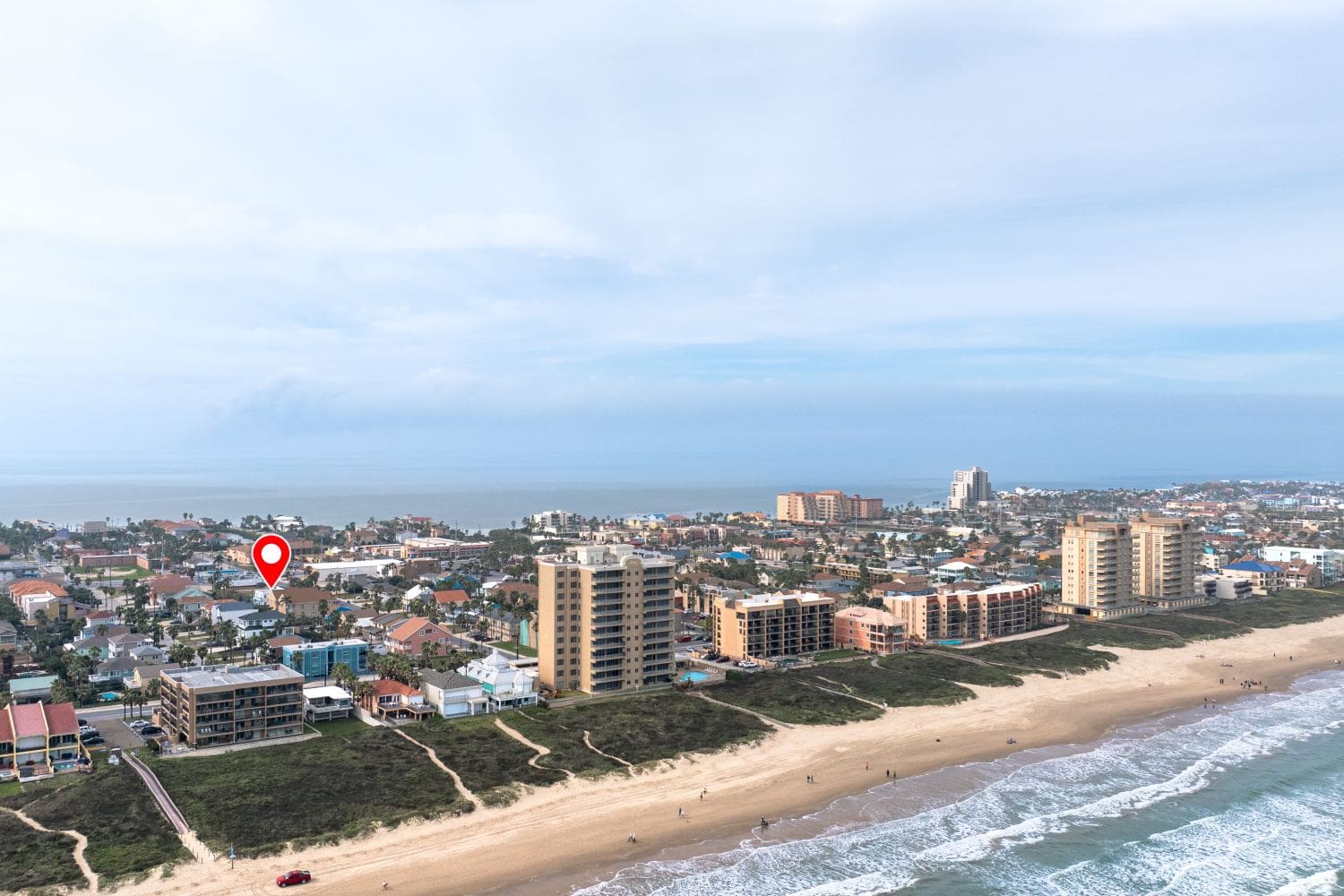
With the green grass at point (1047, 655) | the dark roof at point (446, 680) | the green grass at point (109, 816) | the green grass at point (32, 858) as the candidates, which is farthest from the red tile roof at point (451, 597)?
the green grass at point (32, 858)

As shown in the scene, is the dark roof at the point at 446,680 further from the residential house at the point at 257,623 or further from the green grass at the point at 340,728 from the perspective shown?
the residential house at the point at 257,623

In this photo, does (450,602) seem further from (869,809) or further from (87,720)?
(869,809)

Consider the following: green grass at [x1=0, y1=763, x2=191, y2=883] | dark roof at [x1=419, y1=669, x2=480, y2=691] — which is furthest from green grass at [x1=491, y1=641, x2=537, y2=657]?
green grass at [x1=0, y1=763, x2=191, y2=883]

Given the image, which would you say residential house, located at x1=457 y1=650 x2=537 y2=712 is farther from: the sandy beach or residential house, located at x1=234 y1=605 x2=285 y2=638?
residential house, located at x1=234 y1=605 x2=285 y2=638

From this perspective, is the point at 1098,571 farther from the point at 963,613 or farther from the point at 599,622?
the point at 599,622

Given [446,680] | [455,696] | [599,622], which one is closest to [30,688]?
[446,680]

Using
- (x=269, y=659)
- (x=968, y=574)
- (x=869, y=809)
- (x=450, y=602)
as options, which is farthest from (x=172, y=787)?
(x=968, y=574)
